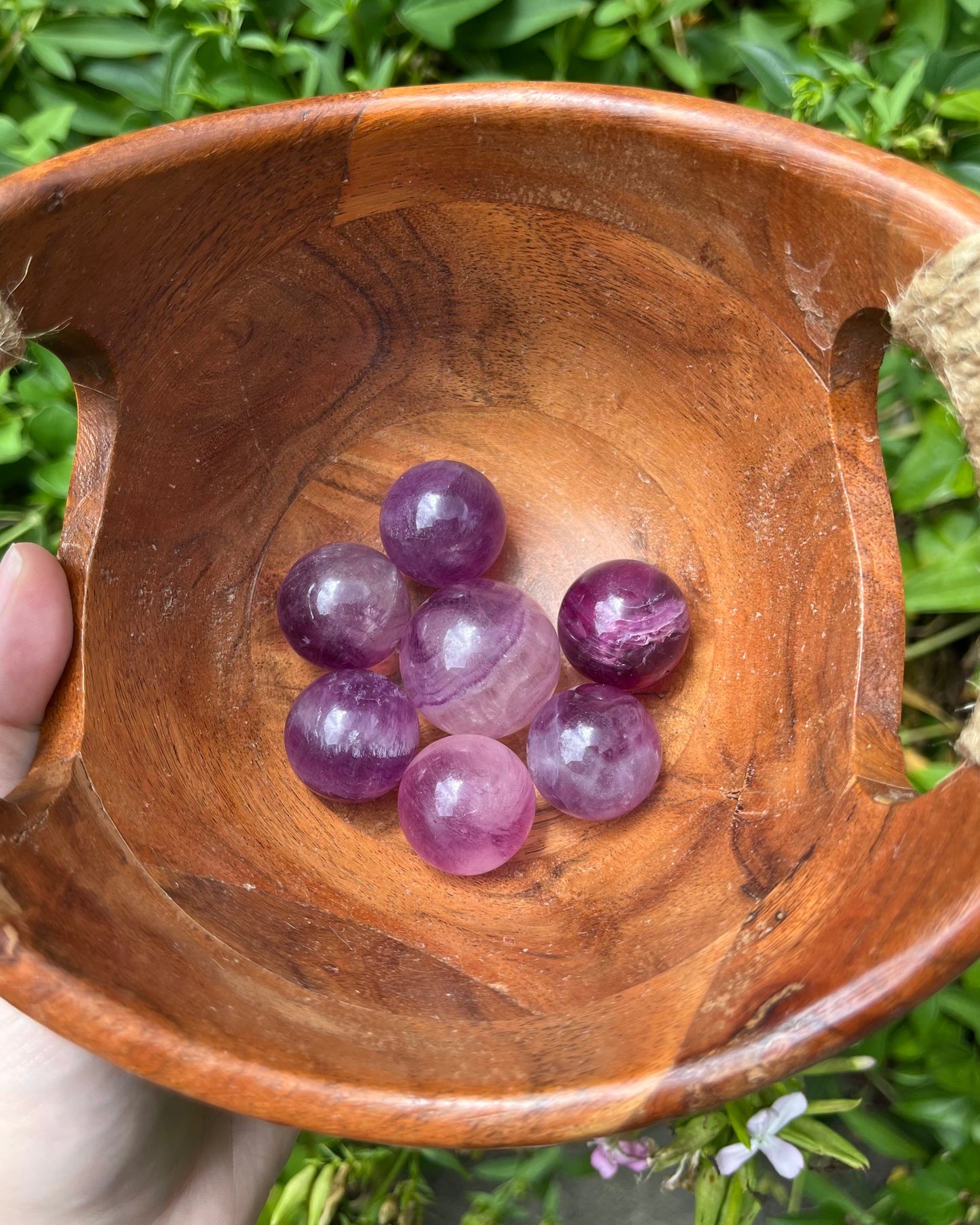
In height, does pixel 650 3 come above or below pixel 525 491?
above

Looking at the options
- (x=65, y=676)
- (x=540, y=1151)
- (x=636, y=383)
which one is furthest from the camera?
(x=540, y=1151)

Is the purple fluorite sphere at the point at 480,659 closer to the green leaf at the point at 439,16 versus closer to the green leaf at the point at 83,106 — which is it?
the green leaf at the point at 439,16

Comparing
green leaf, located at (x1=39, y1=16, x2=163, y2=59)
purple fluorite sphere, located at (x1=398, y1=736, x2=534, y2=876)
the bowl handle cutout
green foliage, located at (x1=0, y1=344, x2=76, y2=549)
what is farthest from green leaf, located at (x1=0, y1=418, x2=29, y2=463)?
purple fluorite sphere, located at (x1=398, y1=736, x2=534, y2=876)

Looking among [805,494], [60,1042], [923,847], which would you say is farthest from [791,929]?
[60,1042]

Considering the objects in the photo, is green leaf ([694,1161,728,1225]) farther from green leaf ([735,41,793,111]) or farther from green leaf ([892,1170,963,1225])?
green leaf ([735,41,793,111])

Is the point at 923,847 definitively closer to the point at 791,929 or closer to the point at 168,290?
the point at 791,929
